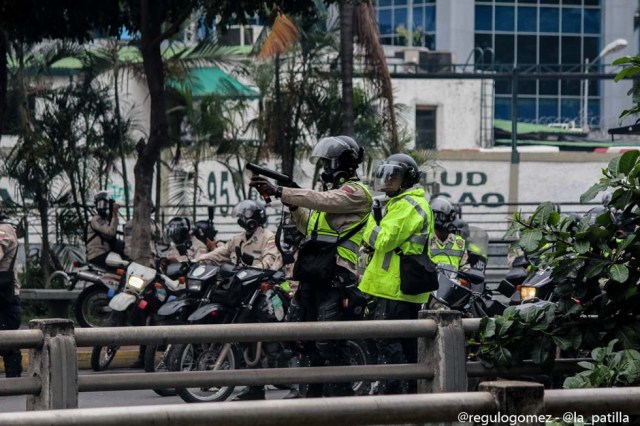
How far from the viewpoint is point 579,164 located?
3425cm

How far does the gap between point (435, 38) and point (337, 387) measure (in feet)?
153

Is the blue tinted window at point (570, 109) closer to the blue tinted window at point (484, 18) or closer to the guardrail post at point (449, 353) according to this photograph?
the blue tinted window at point (484, 18)

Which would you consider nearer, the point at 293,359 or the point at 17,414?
the point at 17,414

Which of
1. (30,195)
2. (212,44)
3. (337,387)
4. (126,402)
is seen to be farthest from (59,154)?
(337,387)

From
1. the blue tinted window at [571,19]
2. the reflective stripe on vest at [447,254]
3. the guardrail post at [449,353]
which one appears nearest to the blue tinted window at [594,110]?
the blue tinted window at [571,19]

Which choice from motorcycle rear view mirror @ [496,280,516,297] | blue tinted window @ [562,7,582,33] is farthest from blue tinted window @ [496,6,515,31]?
motorcycle rear view mirror @ [496,280,516,297]

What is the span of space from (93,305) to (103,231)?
6.53 ft

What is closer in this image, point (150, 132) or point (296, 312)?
point (296, 312)

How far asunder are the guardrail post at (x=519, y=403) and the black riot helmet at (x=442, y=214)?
8197mm

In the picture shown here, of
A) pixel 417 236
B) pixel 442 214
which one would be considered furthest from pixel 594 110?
pixel 417 236

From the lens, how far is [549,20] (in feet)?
186

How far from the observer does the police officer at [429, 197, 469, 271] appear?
12500 millimetres

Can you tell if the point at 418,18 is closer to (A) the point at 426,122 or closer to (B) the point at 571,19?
(B) the point at 571,19

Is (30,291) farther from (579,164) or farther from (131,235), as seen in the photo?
(579,164)
